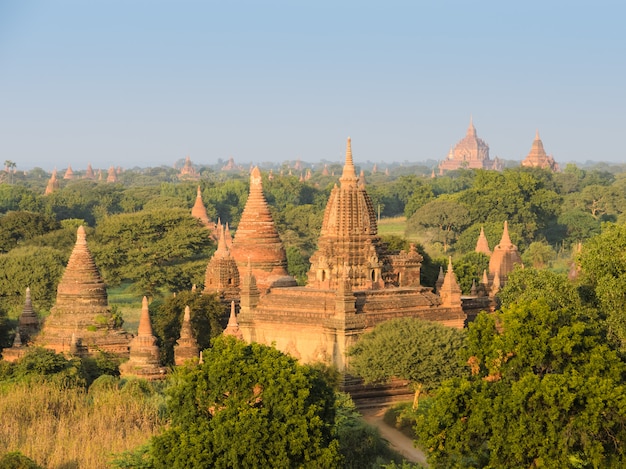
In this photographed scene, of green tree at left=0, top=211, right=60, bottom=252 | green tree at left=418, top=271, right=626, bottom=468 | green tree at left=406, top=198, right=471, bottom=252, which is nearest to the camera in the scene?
green tree at left=418, top=271, right=626, bottom=468

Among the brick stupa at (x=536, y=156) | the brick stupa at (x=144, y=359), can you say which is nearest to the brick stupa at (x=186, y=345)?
the brick stupa at (x=144, y=359)

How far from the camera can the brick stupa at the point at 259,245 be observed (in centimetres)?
5109

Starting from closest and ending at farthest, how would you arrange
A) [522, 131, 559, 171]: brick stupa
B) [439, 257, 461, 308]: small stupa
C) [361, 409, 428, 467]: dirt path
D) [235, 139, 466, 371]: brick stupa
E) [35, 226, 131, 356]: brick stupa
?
A: [361, 409, 428, 467]: dirt path → [235, 139, 466, 371]: brick stupa → [439, 257, 461, 308]: small stupa → [35, 226, 131, 356]: brick stupa → [522, 131, 559, 171]: brick stupa

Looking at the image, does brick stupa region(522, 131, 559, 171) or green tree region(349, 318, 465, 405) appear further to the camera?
brick stupa region(522, 131, 559, 171)

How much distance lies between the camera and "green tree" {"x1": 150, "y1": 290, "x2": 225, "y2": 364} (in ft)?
153

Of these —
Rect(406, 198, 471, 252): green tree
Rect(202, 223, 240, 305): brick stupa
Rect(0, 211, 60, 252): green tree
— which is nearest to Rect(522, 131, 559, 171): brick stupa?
Rect(406, 198, 471, 252): green tree

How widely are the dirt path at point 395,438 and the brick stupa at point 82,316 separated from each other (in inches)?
378

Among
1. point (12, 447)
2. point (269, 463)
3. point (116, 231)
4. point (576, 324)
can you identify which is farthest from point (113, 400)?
point (116, 231)

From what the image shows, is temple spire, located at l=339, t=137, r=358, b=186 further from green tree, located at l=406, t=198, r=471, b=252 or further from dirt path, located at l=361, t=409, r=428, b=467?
green tree, located at l=406, t=198, r=471, b=252

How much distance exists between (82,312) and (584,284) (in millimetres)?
13716

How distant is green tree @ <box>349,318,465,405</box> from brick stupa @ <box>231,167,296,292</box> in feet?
42.9

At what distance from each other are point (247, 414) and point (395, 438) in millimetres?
7993

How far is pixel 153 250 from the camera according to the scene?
72625 mm

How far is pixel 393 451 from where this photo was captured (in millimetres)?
32531
